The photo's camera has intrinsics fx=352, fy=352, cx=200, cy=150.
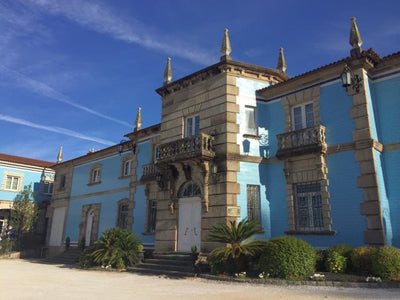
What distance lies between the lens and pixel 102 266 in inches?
658

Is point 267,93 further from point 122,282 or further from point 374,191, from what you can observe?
point 122,282

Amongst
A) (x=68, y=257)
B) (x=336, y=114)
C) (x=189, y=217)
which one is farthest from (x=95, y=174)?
(x=336, y=114)

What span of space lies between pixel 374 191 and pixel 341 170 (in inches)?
59.5

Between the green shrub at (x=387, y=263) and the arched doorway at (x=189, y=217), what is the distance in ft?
24.8

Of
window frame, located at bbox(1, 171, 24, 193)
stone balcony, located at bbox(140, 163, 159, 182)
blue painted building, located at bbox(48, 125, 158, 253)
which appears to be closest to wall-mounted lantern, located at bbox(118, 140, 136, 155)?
blue painted building, located at bbox(48, 125, 158, 253)

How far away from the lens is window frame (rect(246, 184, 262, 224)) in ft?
50.5

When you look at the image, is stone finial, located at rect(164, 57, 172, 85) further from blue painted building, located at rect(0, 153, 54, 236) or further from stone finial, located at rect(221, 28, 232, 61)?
blue painted building, located at rect(0, 153, 54, 236)

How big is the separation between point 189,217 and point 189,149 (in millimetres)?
3201

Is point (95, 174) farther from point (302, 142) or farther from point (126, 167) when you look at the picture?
point (302, 142)

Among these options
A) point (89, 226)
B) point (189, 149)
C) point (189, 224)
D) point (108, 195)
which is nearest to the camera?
point (189, 149)

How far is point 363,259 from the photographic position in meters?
10.9

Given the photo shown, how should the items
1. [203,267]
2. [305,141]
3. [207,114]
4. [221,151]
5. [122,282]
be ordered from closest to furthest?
[122,282] → [203,267] → [305,141] → [221,151] → [207,114]

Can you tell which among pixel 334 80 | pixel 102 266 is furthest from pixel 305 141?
pixel 102 266

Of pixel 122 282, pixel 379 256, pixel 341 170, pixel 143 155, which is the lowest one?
pixel 122 282
